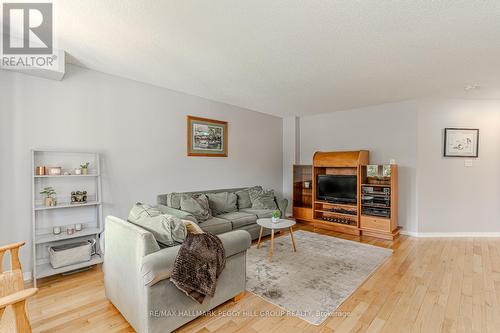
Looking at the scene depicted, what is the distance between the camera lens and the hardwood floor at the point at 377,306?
6.59 ft

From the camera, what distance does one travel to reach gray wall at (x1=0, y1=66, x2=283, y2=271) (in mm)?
2711

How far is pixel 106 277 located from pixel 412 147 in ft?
16.6

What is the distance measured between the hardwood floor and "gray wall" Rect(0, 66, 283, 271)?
2.79 feet

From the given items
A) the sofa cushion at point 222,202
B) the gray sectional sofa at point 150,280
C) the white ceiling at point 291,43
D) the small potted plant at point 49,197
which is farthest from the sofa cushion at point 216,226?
the white ceiling at point 291,43

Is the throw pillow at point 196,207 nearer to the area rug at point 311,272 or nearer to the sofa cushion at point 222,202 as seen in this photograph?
the sofa cushion at point 222,202

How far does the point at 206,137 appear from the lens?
4543mm

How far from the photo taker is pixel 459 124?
4453 mm

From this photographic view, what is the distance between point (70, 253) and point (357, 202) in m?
4.48

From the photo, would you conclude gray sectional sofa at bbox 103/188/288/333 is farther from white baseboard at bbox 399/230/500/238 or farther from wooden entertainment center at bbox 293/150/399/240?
white baseboard at bbox 399/230/500/238

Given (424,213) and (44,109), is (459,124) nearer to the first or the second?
(424,213)

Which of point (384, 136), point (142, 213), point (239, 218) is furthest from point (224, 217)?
point (384, 136)

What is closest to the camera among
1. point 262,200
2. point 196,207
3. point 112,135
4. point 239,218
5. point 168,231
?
point 168,231

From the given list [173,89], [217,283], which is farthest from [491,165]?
[173,89]

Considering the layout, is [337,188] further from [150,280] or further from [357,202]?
[150,280]
